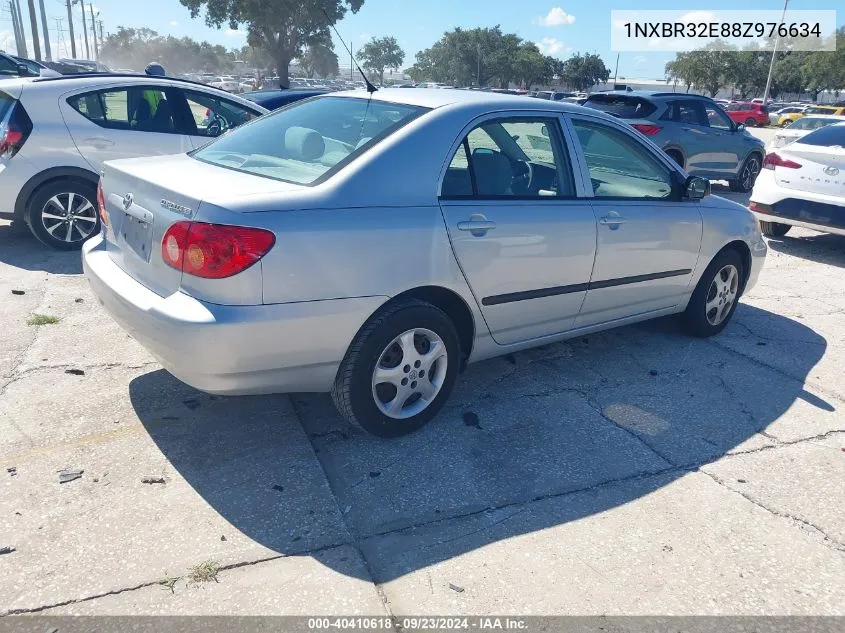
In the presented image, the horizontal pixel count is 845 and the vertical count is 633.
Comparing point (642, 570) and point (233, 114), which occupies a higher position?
point (233, 114)

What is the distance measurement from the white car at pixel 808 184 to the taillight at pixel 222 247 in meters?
6.90

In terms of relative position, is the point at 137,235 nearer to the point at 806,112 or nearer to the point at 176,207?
the point at 176,207

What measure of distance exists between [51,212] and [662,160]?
5.21m

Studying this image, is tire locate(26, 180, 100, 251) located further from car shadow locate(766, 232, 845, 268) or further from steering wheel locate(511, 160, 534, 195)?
car shadow locate(766, 232, 845, 268)

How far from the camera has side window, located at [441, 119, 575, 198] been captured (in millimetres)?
3607

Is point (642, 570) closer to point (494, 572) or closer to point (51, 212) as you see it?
point (494, 572)

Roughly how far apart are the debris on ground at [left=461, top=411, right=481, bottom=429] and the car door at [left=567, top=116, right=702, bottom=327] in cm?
93

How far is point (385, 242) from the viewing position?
3213 mm

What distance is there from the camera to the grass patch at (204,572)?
2561 millimetres

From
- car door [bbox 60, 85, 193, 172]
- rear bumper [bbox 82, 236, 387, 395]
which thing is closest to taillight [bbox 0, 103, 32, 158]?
car door [bbox 60, 85, 193, 172]

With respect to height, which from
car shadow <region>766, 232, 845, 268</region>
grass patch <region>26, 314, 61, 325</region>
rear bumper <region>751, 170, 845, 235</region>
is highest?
rear bumper <region>751, 170, 845, 235</region>

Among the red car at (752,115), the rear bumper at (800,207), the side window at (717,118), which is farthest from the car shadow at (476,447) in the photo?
the red car at (752,115)

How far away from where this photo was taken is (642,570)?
278 centimetres

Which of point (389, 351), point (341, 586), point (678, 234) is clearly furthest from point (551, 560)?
point (678, 234)
